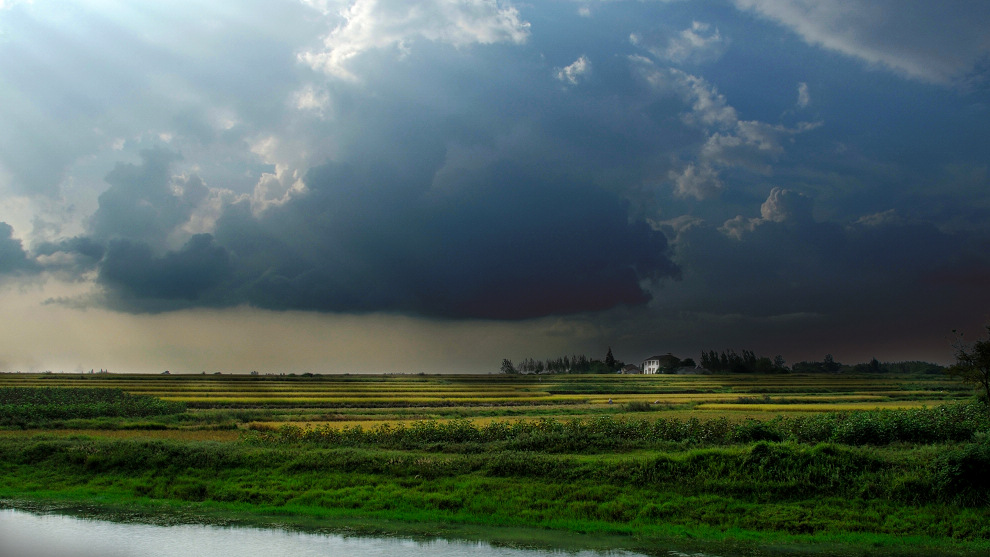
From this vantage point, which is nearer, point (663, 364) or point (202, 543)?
point (202, 543)

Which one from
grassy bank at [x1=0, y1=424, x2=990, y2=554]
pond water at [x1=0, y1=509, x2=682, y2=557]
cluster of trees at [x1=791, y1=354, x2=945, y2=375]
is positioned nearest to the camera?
pond water at [x1=0, y1=509, x2=682, y2=557]

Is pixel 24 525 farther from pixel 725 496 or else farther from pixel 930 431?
pixel 930 431

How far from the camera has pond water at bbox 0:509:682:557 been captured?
1279cm

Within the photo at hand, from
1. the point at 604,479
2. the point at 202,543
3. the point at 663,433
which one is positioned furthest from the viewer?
the point at 663,433

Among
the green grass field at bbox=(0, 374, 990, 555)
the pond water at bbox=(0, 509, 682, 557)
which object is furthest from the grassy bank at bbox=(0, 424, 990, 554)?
the pond water at bbox=(0, 509, 682, 557)

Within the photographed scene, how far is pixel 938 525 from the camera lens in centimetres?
1536

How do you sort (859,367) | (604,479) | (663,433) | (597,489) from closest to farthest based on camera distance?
(597,489)
(604,479)
(663,433)
(859,367)

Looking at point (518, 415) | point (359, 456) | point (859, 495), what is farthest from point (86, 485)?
point (518, 415)

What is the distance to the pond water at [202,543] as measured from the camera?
12.8 meters

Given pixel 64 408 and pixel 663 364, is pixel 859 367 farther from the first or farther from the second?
pixel 64 408

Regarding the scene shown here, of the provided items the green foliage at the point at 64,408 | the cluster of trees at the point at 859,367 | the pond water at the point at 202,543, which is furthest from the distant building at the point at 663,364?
the pond water at the point at 202,543

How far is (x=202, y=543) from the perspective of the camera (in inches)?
533

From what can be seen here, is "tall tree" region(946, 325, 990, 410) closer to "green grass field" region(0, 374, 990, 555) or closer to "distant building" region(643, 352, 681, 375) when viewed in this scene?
"green grass field" region(0, 374, 990, 555)

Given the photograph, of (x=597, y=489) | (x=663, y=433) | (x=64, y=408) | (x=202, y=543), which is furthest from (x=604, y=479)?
(x=64, y=408)
